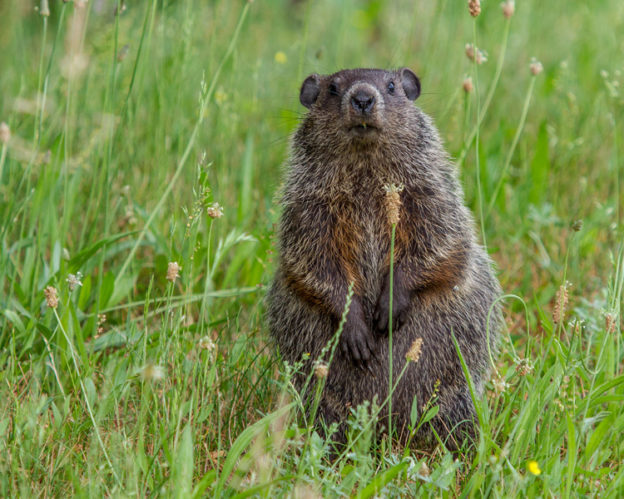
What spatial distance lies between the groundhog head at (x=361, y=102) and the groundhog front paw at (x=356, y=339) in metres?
0.82

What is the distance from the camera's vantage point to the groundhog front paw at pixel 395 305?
12.1ft

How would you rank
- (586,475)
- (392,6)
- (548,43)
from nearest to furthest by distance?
(586,475)
(548,43)
(392,6)

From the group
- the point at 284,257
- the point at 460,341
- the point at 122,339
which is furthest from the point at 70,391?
the point at 460,341

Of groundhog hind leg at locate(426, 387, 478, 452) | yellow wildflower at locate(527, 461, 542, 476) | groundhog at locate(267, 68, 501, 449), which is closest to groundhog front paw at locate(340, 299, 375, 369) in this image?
groundhog at locate(267, 68, 501, 449)

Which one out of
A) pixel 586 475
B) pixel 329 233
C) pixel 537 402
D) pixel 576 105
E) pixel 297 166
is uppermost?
pixel 576 105

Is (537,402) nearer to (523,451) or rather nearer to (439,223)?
(523,451)

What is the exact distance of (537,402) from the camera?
299 centimetres

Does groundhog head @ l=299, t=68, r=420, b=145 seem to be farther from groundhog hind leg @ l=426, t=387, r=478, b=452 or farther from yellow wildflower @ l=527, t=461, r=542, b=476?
yellow wildflower @ l=527, t=461, r=542, b=476

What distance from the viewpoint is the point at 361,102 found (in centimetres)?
367

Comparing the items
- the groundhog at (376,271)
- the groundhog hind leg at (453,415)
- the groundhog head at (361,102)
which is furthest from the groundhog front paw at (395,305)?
the groundhog head at (361,102)

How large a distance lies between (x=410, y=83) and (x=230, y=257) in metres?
1.58

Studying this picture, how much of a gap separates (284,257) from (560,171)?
9.05 feet

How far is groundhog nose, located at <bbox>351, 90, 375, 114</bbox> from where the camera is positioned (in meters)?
3.67

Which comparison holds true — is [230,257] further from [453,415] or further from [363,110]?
[453,415]
